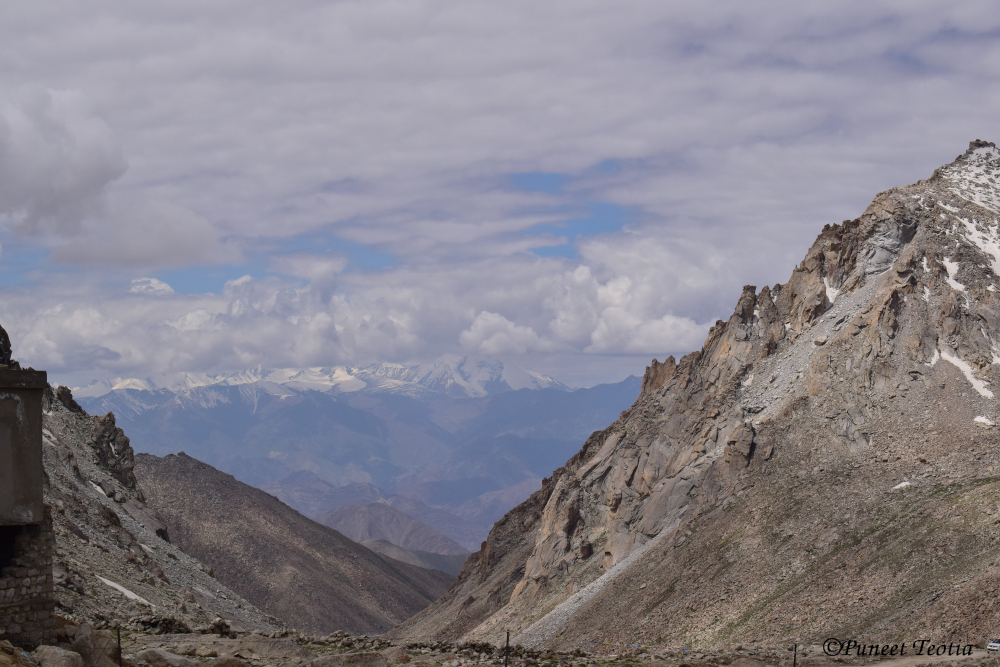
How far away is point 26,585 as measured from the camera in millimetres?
19719

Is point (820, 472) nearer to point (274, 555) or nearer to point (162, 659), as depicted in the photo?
point (162, 659)

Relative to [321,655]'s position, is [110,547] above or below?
above

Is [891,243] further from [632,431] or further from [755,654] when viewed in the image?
[755,654]

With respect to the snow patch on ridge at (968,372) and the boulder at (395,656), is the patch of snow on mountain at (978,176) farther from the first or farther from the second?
the boulder at (395,656)

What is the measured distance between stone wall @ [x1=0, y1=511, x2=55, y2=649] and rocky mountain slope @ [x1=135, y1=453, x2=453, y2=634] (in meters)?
114

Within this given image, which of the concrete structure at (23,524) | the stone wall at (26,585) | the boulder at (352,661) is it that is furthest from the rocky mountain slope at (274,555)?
the concrete structure at (23,524)

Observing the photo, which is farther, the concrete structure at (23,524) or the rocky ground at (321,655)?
the rocky ground at (321,655)

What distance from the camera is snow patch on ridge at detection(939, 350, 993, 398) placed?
56156mm

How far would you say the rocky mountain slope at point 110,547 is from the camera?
127 ft

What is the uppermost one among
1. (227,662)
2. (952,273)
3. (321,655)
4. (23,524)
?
(952,273)

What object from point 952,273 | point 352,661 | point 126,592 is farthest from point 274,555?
point 352,661

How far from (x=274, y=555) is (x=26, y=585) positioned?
135534 mm

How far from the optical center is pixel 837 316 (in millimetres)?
69688

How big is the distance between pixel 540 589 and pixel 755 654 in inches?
1752
